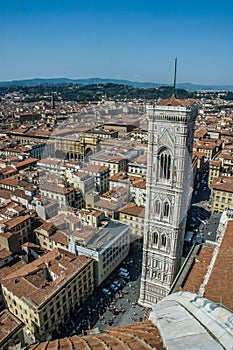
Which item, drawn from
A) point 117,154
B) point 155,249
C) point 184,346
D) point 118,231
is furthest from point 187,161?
point 184,346

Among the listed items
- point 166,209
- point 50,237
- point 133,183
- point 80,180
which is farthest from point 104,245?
point 80,180

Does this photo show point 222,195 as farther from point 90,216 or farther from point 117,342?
point 117,342

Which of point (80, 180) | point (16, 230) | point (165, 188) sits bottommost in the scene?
point (16, 230)

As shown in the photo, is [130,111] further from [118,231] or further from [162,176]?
[118,231]

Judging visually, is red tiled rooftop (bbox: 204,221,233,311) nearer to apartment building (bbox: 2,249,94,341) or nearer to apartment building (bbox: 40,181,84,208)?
apartment building (bbox: 40,181,84,208)

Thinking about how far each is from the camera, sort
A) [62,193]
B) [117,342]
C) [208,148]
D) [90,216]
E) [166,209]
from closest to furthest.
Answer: [117,342], [62,193], [166,209], [90,216], [208,148]

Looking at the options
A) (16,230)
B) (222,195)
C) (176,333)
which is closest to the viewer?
(176,333)
